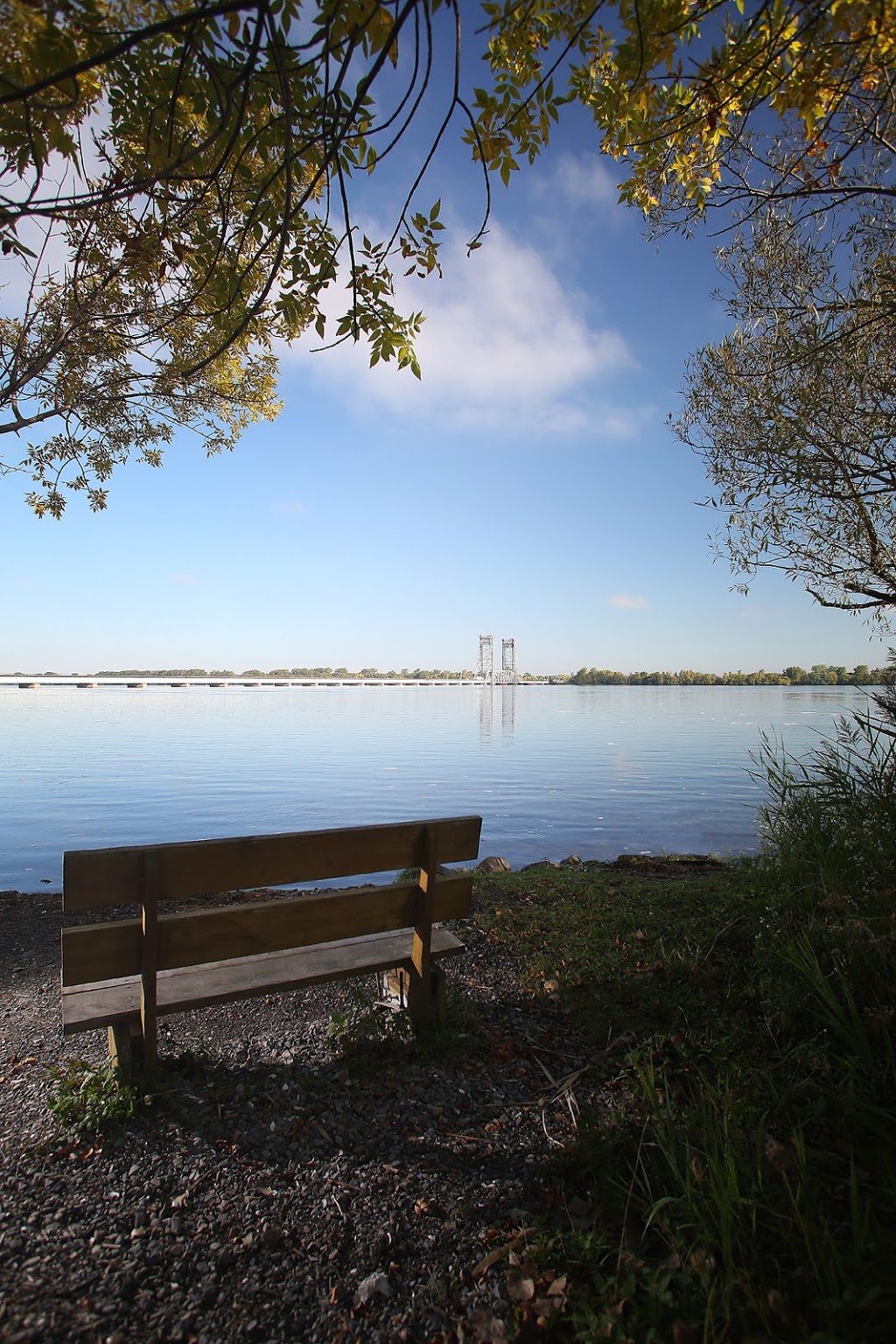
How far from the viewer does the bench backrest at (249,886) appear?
276 cm

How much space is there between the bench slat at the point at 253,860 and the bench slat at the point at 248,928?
0.41 ft

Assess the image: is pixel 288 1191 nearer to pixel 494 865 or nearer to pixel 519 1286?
pixel 519 1286

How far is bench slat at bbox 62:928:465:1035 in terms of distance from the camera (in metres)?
2.89

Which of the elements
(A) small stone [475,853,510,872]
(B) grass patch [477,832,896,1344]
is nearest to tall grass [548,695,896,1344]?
(B) grass patch [477,832,896,1344]

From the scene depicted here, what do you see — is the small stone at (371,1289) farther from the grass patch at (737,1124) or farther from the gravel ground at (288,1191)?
the grass patch at (737,1124)

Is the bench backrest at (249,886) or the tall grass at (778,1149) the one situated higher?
the bench backrest at (249,886)

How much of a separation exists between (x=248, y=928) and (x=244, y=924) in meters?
0.03

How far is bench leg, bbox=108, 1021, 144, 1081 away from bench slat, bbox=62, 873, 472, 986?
0.88 ft

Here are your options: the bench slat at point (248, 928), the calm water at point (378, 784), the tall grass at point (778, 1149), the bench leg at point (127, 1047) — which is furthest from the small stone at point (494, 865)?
the bench leg at point (127, 1047)

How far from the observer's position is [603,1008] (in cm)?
377

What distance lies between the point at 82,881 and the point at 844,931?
11.3 ft

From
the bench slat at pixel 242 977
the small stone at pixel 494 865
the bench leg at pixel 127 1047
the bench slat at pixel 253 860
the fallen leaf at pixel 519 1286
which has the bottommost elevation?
the small stone at pixel 494 865

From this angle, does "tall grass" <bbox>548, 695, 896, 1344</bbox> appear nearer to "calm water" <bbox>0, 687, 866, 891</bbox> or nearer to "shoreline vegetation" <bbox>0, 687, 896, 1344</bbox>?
"shoreline vegetation" <bbox>0, 687, 896, 1344</bbox>

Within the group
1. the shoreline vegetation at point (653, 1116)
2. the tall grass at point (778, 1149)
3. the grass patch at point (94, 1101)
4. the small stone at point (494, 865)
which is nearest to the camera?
the tall grass at point (778, 1149)
